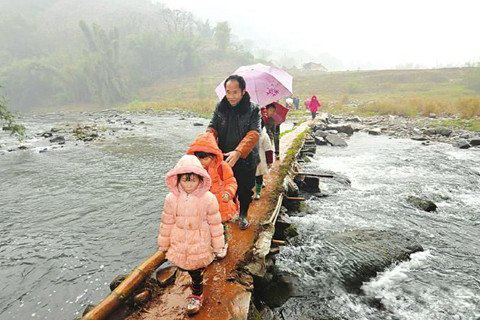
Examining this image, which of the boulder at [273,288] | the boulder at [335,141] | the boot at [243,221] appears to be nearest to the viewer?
the boulder at [273,288]

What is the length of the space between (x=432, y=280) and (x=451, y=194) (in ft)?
19.5

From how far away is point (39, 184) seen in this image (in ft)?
40.7

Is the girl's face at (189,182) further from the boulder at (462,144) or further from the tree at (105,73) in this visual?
the tree at (105,73)

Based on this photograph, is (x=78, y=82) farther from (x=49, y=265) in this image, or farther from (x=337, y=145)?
(x=49, y=265)

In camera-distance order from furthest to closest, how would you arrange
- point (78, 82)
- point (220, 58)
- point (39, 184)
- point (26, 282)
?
point (220, 58)
point (78, 82)
point (39, 184)
point (26, 282)

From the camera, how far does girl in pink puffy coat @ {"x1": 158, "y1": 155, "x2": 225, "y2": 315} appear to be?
3.38 metres

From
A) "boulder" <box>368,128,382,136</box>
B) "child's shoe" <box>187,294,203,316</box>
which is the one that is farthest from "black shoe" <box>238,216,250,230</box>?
"boulder" <box>368,128,382,136</box>

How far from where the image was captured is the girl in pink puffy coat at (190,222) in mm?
3379

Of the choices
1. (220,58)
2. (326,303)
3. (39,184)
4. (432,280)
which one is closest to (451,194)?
(432,280)

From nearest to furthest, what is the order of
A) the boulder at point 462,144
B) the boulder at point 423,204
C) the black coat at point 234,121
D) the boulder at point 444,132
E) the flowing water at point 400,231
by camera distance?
the black coat at point 234,121
the flowing water at point 400,231
the boulder at point 423,204
the boulder at point 462,144
the boulder at point 444,132

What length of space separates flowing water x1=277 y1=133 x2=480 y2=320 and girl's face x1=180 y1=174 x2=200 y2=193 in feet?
9.90

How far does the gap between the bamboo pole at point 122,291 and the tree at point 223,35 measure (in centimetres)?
10862

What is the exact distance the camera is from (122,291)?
4.00 meters

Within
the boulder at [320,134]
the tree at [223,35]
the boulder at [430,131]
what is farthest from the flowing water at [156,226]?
the tree at [223,35]
